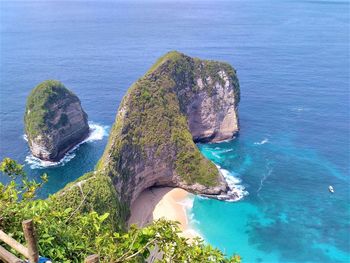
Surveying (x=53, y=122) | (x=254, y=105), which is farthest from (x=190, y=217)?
(x=254, y=105)

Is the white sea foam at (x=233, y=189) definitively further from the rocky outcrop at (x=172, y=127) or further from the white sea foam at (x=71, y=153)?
the white sea foam at (x=71, y=153)

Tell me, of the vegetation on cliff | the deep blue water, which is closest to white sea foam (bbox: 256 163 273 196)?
the deep blue water

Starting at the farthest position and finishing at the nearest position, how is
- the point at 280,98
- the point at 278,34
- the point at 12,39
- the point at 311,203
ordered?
the point at 278,34 → the point at 12,39 → the point at 280,98 → the point at 311,203

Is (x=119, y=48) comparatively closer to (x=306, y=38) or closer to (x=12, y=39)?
(x=12, y=39)

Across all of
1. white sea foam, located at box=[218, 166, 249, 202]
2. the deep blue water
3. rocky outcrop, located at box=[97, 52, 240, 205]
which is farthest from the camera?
white sea foam, located at box=[218, 166, 249, 202]

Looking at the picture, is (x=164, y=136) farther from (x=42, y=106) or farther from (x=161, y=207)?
(x=42, y=106)

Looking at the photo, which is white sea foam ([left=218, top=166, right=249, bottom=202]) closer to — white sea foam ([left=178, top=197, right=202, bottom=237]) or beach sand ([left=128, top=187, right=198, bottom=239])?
white sea foam ([left=178, top=197, right=202, bottom=237])

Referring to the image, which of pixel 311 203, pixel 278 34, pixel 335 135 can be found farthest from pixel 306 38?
pixel 311 203

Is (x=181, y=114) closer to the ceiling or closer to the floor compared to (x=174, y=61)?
closer to the floor

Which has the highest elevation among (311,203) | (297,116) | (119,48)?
(119,48)
